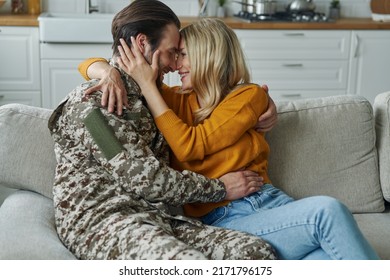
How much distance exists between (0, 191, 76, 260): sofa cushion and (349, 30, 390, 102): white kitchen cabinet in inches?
115

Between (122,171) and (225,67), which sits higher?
(225,67)

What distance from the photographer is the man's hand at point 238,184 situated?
203 cm

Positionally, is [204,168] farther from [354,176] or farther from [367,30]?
[367,30]

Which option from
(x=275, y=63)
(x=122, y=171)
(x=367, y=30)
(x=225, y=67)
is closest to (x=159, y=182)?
(x=122, y=171)

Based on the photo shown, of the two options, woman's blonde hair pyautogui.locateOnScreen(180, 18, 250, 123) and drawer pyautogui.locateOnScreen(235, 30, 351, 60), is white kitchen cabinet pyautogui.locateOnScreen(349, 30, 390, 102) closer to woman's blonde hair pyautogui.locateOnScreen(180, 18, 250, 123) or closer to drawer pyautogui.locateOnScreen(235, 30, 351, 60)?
drawer pyautogui.locateOnScreen(235, 30, 351, 60)

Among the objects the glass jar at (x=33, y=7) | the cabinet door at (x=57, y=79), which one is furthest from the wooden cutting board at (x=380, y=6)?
the glass jar at (x=33, y=7)

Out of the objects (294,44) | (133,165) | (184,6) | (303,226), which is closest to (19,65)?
(184,6)

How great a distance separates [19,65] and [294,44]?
1707 mm

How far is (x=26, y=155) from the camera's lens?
2.13 metres

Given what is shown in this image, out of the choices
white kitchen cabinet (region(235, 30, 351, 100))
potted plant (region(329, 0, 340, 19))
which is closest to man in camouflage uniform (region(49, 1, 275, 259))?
white kitchen cabinet (region(235, 30, 351, 100))

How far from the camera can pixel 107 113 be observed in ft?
6.16

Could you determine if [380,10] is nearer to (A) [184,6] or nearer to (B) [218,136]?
(A) [184,6]
